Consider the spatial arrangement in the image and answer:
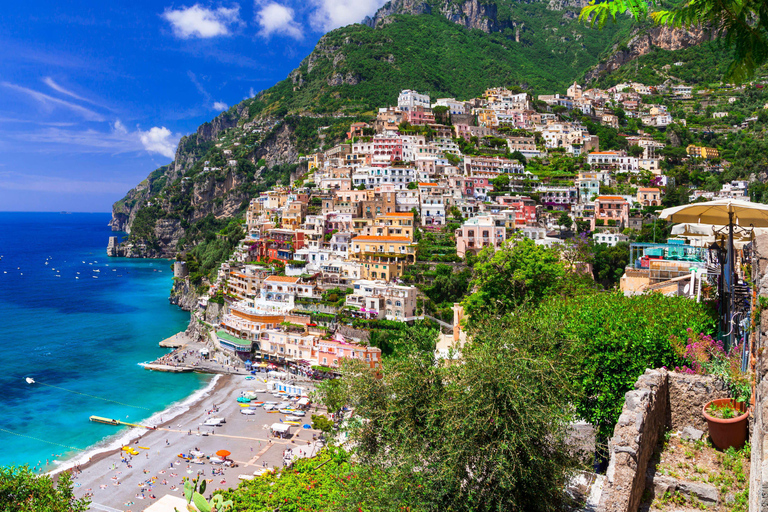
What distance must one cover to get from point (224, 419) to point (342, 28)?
14318cm

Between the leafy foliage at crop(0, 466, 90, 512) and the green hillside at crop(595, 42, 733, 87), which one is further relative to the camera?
the green hillside at crop(595, 42, 733, 87)

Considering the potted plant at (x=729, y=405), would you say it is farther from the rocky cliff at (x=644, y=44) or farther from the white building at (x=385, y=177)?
the rocky cliff at (x=644, y=44)

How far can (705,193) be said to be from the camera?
60.3 m

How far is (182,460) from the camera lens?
27719 mm

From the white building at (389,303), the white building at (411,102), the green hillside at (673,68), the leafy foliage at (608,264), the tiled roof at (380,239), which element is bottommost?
the white building at (389,303)

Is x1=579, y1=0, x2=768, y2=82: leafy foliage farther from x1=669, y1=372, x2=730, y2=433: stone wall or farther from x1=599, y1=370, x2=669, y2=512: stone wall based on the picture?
x1=669, y1=372, x2=730, y2=433: stone wall

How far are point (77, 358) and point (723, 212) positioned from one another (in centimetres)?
5210

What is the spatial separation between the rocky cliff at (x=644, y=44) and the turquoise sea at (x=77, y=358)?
116854 millimetres

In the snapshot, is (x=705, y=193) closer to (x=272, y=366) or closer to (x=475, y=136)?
(x=475, y=136)

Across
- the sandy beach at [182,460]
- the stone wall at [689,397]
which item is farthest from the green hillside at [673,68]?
the stone wall at [689,397]

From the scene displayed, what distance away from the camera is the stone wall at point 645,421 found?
6520 mm

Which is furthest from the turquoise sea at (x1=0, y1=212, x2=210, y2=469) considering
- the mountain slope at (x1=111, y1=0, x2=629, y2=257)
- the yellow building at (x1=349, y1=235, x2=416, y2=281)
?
the mountain slope at (x1=111, y1=0, x2=629, y2=257)

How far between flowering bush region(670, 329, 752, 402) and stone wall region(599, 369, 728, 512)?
0.84ft

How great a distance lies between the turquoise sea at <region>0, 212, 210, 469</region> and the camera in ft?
106
